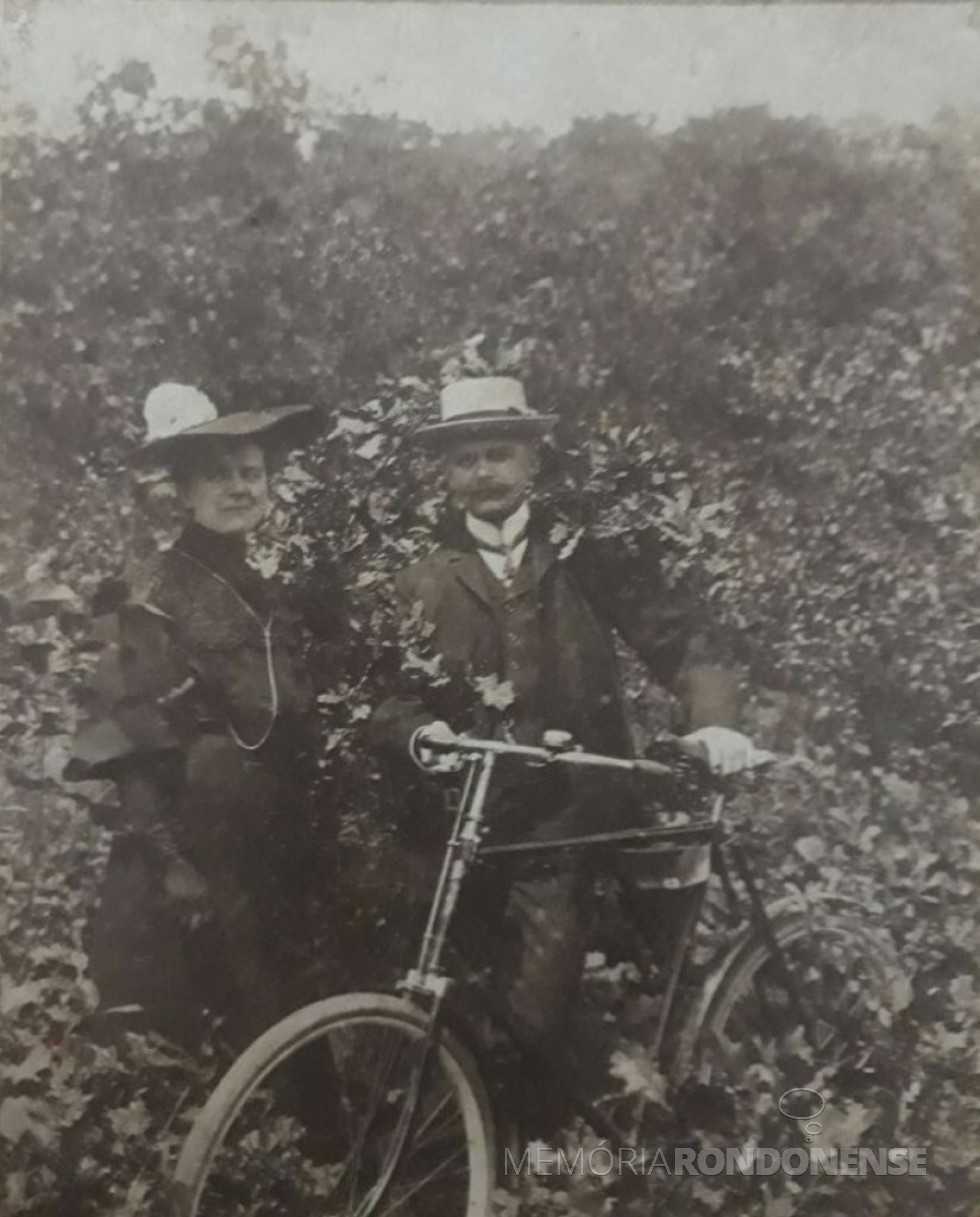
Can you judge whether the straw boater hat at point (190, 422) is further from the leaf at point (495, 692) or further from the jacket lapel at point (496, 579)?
the leaf at point (495, 692)

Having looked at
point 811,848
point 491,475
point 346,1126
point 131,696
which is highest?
point 491,475

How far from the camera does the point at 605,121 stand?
1.38m

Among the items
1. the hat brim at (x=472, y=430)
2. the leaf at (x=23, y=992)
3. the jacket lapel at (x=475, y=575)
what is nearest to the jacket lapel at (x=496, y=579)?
the jacket lapel at (x=475, y=575)

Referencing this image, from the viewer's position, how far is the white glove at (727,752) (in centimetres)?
132

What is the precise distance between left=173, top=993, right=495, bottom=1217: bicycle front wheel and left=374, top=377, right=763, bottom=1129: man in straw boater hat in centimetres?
12

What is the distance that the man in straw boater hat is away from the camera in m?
1.31

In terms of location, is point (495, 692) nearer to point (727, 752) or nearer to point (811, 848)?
point (727, 752)

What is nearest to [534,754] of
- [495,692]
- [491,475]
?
[495,692]

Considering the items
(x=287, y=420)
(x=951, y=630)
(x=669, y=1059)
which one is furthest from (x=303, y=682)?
(x=951, y=630)

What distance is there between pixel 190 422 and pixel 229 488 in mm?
80

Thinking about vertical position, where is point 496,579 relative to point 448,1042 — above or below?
above

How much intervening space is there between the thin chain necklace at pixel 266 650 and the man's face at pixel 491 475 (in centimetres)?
24

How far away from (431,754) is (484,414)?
0.35 meters

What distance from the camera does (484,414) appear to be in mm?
1346
